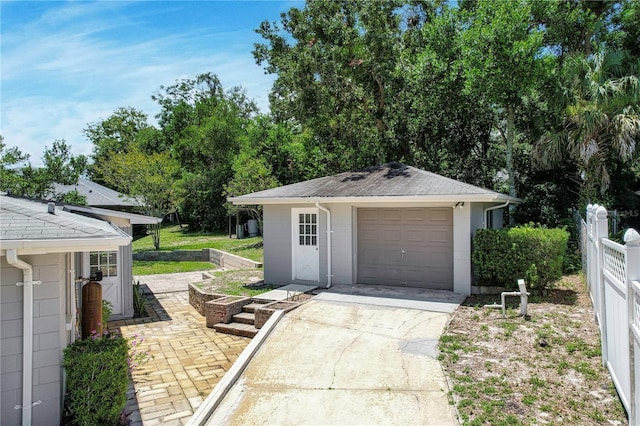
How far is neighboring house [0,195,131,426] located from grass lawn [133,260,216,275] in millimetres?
14371

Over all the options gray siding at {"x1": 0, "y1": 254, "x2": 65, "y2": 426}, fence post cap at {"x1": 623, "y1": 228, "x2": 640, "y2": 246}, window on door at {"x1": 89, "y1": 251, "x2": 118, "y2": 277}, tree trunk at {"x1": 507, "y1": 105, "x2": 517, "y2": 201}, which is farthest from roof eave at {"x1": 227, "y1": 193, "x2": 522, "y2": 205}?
gray siding at {"x1": 0, "y1": 254, "x2": 65, "y2": 426}

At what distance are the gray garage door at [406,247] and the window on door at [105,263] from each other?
6.42 m

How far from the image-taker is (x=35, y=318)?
14.5ft

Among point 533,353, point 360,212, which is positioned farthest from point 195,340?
point 533,353

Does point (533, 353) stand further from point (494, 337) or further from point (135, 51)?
point (135, 51)

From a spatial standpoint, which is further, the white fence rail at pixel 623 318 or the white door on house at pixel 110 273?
the white door on house at pixel 110 273

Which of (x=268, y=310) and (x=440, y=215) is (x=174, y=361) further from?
(x=440, y=215)

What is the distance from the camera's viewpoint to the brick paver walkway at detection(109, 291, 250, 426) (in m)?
5.50

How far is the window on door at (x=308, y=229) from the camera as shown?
39.2 feet

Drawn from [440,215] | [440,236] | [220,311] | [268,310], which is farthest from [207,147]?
[268,310]

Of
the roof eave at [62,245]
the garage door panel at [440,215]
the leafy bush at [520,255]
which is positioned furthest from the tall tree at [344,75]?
the roof eave at [62,245]

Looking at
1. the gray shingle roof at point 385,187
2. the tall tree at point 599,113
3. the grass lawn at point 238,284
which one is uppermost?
the tall tree at point 599,113

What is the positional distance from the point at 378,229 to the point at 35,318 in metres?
8.46

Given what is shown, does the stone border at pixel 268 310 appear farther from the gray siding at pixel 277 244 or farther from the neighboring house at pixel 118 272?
the neighboring house at pixel 118 272
